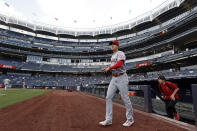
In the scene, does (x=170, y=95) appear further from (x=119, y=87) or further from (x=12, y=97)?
(x=12, y=97)

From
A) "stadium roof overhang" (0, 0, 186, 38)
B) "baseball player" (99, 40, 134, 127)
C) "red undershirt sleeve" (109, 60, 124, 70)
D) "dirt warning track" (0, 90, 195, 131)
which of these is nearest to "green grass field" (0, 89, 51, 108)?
"dirt warning track" (0, 90, 195, 131)

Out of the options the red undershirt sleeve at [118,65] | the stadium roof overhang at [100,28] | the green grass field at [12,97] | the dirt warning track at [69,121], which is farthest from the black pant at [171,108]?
the stadium roof overhang at [100,28]

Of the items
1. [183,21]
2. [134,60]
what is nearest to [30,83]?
[134,60]

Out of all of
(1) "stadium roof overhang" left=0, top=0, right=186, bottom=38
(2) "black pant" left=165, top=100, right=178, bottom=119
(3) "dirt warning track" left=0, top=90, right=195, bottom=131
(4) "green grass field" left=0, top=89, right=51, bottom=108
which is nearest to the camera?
(3) "dirt warning track" left=0, top=90, right=195, bottom=131

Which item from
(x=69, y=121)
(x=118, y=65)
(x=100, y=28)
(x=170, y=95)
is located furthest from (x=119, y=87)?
(x=100, y=28)

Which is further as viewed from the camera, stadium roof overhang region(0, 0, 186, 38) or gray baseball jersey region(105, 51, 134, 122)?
stadium roof overhang region(0, 0, 186, 38)

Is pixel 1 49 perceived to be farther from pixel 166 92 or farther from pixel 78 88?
pixel 166 92

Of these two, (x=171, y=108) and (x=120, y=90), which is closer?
(x=120, y=90)

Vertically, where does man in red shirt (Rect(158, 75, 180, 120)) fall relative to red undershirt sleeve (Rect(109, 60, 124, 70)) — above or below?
below

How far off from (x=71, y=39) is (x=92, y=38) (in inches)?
358

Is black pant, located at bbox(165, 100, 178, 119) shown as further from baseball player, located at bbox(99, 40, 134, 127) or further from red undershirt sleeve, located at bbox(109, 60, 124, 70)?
red undershirt sleeve, located at bbox(109, 60, 124, 70)

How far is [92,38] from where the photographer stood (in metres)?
49.2

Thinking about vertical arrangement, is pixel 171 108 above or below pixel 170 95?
below

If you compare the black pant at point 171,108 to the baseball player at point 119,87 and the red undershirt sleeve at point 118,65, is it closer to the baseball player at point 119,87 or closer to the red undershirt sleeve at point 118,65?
the baseball player at point 119,87
